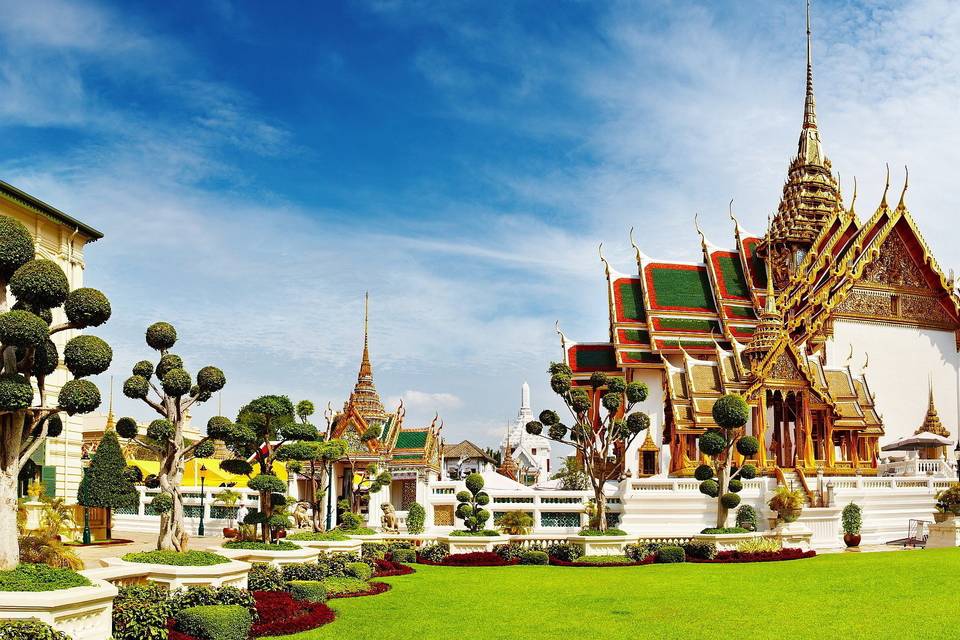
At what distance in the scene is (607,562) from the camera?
66.5 feet

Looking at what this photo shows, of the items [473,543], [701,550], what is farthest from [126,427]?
[701,550]

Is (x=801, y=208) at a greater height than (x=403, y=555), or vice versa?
(x=801, y=208)

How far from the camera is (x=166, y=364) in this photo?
14.1 meters

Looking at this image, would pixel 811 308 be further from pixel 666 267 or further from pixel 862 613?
pixel 862 613

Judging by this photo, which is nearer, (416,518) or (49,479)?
(49,479)

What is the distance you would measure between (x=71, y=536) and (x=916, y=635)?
17.2 m

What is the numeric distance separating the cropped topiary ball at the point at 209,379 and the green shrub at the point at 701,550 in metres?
11.4

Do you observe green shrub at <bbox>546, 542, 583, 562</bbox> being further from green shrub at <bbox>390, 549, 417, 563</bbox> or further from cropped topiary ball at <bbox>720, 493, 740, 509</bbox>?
cropped topiary ball at <bbox>720, 493, 740, 509</bbox>

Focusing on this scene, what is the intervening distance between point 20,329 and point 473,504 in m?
16.8

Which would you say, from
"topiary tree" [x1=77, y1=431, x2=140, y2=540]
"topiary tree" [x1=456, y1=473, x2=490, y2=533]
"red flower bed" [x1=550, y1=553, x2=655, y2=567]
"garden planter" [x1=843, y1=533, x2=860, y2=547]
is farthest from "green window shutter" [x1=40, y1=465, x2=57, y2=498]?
"garden planter" [x1=843, y1=533, x2=860, y2=547]

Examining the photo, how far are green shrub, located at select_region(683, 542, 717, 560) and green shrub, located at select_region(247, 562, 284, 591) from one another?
394 inches

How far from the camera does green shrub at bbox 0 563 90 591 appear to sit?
8914 mm

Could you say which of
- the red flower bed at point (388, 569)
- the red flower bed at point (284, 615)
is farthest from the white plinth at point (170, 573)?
the red flower bed at point (388, 569)

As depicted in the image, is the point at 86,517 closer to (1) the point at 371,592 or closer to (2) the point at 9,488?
(1) the point at 371,592
